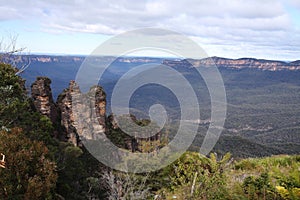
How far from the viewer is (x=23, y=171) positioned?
28.9 feet

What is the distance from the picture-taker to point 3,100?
13953 mm

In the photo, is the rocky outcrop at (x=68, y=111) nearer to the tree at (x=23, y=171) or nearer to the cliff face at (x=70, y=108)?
the cliff face at (x=70, y=108)

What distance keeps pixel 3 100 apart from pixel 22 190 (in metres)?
6.51

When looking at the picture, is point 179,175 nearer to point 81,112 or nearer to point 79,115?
point 79,115

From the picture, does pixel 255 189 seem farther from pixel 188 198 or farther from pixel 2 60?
pixel 2 60

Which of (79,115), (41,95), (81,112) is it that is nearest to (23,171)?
(41,95)

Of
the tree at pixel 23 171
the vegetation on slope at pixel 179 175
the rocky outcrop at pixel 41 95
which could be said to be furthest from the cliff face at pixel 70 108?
the tree at pixel 23 171

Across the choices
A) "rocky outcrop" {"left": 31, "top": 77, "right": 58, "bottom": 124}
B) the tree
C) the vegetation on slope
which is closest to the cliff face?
"rocky outcrop" {"left": 31, "top": 77, "right": 58, "bottom": 124}

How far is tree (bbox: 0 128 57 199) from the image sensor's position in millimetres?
8391

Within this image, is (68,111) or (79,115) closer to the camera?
(68,111)

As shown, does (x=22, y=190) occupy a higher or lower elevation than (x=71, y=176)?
higher

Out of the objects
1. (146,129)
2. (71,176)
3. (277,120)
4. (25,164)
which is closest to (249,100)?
(277,120)

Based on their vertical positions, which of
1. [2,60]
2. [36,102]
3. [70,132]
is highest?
[2,60]

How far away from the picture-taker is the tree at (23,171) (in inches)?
330
